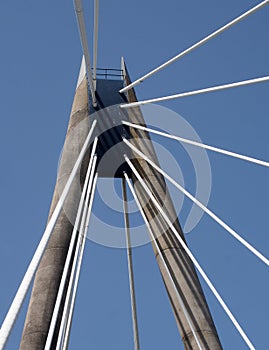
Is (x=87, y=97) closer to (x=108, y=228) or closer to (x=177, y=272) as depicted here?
(x=108, y=228)

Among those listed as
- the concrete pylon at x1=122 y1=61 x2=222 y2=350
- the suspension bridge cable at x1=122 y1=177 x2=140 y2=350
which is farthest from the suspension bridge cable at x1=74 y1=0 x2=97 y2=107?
the suspension bridge cable at x1=122 y1=177 x2=140 y2=350

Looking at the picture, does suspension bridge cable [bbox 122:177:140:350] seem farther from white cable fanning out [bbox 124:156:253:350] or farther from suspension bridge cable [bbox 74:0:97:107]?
suspension bridge cable [bbox 74:0:97:107]

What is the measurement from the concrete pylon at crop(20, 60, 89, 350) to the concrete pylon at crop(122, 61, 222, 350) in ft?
4.25

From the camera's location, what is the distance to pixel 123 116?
16.3 meters

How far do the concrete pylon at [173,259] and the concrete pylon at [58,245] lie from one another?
1.30 meters

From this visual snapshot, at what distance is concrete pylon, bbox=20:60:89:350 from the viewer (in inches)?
504

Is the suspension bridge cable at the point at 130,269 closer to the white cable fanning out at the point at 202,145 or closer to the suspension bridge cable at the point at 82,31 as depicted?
the white cable fanning out at the point at 202,145

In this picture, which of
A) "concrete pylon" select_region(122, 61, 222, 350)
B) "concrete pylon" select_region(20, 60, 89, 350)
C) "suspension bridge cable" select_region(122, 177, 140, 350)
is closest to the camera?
"concrete pylon" select_region(20, 60, 89, 350)

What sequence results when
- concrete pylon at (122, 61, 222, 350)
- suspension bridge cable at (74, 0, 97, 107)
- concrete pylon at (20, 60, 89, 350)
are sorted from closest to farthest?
suspension bridge cable at (74, 0, 97, 107)
concrete pylon at (20, 60, 89, 350)
concrete pylon at (122, 61, 222, 350)

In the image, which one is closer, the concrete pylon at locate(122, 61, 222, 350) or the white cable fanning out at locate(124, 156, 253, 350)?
the white cable fanning out at locate(124, 156, 253, 350)

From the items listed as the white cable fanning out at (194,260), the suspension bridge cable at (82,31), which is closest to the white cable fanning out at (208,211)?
the white cable fanning out at (194,260)

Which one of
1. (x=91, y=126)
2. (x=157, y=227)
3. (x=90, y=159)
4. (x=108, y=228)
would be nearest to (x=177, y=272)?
(x=157, y=227)

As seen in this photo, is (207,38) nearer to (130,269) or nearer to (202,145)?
(202,145)

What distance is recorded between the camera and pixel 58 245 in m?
14.0
